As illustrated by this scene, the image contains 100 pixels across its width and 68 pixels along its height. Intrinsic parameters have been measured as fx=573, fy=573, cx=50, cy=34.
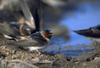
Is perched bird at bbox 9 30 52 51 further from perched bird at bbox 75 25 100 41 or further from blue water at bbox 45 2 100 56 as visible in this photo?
perched bird at bbox 75 25 100 41

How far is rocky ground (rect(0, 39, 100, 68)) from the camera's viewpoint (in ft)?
15.5

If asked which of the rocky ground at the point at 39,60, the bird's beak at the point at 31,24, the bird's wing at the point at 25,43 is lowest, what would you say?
the rocky ground at the point at 39,60

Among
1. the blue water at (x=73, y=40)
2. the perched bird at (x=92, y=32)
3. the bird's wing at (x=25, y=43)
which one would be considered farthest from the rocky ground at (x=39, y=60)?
the perched bird at (x=92, y=32)

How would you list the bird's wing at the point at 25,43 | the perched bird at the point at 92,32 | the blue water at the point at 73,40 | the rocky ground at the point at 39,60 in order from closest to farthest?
the rocky ground at the point at 39,60
the bird's wing at the point at 25,43
the blue water at the point at 73,40
the perched bird at the point at 92,32

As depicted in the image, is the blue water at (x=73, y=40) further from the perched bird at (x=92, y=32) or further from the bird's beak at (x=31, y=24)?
the bird's beak at (x=31, y=24)

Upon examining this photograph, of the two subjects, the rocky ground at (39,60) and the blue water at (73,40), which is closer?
the rocky ground at (39,60)

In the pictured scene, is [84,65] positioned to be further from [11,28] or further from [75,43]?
[11,28]

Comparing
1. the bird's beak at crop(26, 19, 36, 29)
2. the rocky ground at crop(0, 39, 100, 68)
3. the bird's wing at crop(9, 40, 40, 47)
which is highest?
the bird's beak at crop(26, 19, 36, 29)

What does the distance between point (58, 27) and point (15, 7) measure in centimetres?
144

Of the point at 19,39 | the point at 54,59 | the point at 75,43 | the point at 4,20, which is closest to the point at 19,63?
the point at 54,59

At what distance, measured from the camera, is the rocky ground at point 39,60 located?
4.74 meters

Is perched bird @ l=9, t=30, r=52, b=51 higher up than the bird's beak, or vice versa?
the bird's beak

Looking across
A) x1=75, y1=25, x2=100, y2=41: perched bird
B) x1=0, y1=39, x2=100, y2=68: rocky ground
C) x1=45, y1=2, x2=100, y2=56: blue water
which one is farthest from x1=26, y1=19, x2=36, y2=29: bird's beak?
x1=0, y1=39, x2=100, y2=68: rocky ground

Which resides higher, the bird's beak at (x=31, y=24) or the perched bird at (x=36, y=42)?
the bird's beak at (x=31, y=24)
